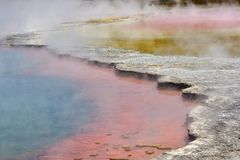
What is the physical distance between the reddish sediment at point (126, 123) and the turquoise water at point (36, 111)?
46cm

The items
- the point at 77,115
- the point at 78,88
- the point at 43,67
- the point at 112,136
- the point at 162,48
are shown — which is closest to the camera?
the point at 112,136

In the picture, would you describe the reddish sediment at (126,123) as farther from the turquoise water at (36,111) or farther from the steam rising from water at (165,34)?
the steam rising from water at (165,34)

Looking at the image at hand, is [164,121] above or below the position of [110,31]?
below

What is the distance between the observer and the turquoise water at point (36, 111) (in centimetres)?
1302

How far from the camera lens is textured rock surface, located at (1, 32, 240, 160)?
11141mm

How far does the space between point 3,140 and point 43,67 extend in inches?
388

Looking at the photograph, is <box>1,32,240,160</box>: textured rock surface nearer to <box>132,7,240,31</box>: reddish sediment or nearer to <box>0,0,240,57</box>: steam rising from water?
<box>0,0,240,57</box>: steam rising from water

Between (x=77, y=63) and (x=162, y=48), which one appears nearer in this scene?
(x=77, y=63)

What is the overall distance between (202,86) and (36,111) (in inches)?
230

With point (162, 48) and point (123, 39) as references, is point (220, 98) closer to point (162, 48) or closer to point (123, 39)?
point (162, 48)

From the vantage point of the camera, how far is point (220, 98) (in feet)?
48.5

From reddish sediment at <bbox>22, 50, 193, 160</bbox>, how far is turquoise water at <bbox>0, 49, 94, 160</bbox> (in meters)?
0.46

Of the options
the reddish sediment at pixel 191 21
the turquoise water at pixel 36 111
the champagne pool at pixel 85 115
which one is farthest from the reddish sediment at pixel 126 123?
the reddish sediment at pixel 191 21

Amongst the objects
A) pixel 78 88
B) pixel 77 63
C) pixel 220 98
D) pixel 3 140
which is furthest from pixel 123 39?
pixel 3 140
